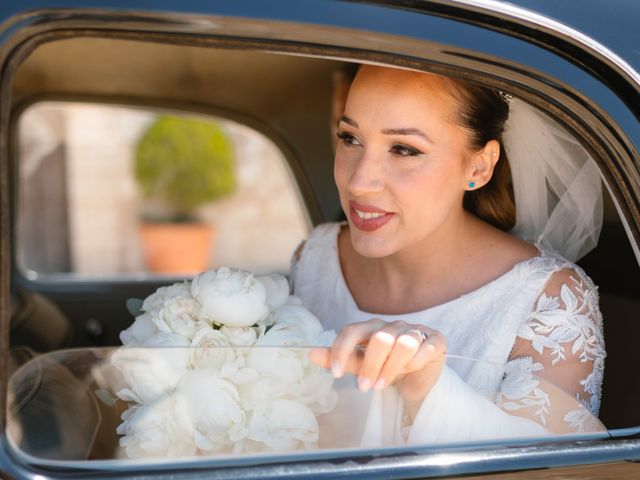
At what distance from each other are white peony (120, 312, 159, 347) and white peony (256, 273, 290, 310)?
24 cm

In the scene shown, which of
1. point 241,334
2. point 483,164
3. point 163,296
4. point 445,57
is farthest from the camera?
→ point 483,164

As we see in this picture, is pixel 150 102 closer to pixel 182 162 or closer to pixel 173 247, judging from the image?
pixel 173 247

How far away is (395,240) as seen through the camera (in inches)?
77.1

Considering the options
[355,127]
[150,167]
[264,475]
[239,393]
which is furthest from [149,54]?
[150,167]

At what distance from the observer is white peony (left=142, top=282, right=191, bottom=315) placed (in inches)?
63.6

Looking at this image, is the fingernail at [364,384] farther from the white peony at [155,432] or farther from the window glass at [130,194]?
the window glass at [130,194]

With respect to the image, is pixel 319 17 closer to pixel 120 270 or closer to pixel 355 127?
pixel 355 127

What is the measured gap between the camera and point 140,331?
1.51 metres

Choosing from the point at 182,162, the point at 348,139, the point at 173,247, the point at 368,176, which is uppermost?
the point at 182,162

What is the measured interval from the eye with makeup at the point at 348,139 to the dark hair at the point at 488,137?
0.25 m

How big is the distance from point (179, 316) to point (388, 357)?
1.39 ft

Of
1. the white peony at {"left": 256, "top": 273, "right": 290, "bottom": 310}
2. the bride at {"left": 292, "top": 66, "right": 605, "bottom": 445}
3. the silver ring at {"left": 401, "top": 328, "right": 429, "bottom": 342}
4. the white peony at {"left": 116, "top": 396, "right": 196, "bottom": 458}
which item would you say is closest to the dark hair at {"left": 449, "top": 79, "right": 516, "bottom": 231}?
the bride at {"left": 292, "top": 66, "right": 605, "bottom": 445}

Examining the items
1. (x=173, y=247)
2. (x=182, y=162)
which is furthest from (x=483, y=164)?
(x=182, y=162)

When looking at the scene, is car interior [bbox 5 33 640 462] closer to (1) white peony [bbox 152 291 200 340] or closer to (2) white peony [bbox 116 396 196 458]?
(1) white peony [bbox 152 291 200 340]
